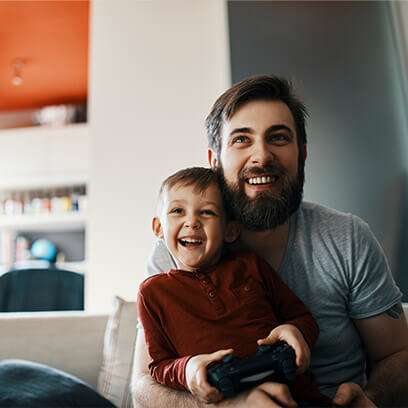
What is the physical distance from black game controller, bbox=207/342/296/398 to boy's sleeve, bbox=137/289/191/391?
11cm

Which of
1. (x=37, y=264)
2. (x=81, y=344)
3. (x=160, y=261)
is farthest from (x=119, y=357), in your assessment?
(x=37, y=264)

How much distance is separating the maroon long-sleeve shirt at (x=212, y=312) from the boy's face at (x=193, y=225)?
37 mm

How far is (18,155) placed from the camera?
4.40 m

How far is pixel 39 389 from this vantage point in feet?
2.82

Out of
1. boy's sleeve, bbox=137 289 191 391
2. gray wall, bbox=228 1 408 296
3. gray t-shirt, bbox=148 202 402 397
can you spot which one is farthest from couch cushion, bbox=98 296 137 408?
gray wall, bbox=228 1 408 296

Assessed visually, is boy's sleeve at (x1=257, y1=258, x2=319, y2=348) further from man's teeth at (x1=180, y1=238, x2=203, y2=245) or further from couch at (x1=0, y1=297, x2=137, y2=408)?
couch at (x1=0, y1=297, x2=137, y2=408)

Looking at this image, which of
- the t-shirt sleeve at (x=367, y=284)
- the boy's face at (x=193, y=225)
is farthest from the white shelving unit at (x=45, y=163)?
the t-shirt sleeve at (x=367, y=284)

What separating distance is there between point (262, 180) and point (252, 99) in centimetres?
22

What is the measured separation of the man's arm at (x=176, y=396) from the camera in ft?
2.69

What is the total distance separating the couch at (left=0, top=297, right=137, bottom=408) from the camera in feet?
4.58

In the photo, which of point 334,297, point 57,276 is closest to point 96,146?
point 57,276

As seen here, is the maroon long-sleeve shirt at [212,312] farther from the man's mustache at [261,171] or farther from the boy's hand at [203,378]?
the man's mustache at [261,171]

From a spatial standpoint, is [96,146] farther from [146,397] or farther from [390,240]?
[146,397]

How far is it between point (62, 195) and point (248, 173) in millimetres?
3645
